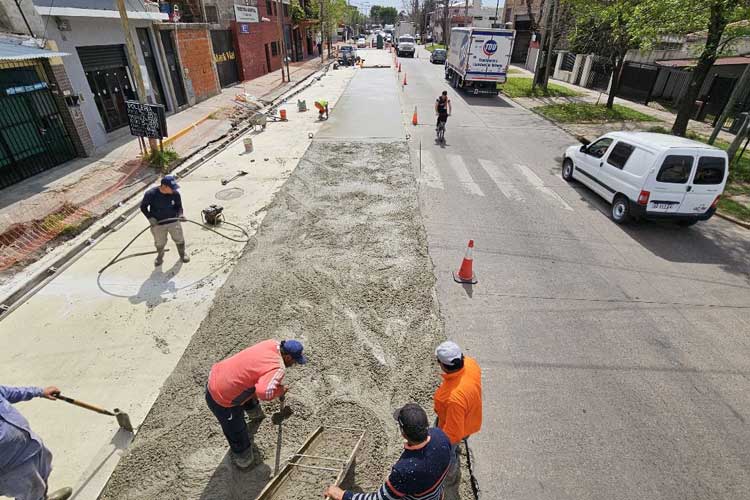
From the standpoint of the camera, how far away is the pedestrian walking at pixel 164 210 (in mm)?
7059

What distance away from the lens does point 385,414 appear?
15.9 ft

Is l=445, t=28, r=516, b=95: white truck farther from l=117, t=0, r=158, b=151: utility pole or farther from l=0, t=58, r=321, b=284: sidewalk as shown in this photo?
l=117, t=0, r=158, b=151: utility pole

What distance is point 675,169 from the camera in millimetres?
8391

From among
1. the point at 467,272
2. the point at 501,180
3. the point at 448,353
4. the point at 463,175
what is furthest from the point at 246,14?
the point at 448,353

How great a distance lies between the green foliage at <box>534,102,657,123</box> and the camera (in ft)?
Answer: 63.9

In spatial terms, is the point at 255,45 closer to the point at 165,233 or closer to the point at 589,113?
the point at 589,113

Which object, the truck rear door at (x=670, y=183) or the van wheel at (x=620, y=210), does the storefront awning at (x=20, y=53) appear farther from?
the truck rear door at (x=670, y=183)

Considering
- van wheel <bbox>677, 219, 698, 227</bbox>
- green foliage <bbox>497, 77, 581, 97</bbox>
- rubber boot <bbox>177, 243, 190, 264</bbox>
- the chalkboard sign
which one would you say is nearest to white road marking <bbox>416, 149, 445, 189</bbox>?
van wheel <bbox>677, 219, 698, 227</bbox>

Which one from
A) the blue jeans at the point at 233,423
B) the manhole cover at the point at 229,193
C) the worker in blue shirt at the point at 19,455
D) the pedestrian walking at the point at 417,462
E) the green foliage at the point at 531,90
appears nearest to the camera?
the pedestrian walking at the point at 417,462

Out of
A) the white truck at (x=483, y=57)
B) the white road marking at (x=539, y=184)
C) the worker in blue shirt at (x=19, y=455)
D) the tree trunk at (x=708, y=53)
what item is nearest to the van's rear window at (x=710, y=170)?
the white road marking at (x=539, y=184)

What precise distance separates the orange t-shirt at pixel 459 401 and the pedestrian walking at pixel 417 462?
2.13ft

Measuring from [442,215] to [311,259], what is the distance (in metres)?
3.70

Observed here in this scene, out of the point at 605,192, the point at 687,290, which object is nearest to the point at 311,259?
the point at 687,290

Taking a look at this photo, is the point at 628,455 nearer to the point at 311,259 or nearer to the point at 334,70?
the point at 311,259
